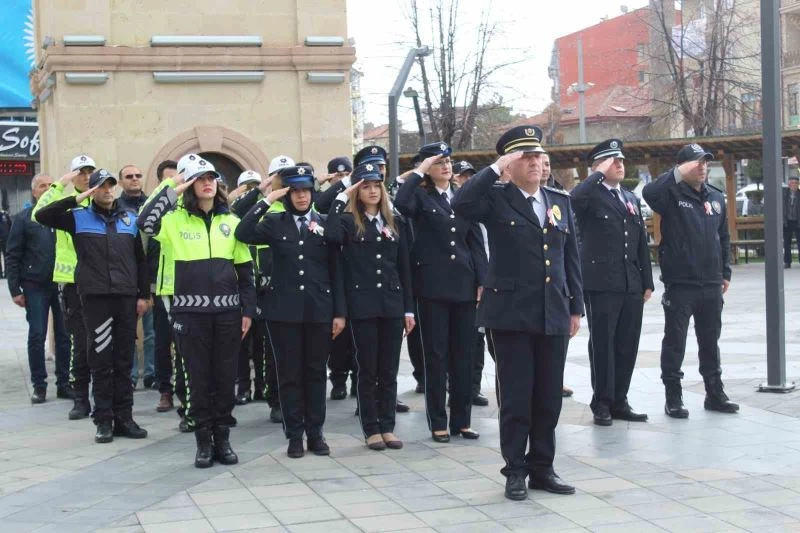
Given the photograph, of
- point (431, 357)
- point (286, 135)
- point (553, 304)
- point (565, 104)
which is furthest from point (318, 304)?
point (565, 104)

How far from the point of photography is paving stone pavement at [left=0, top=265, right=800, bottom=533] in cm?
654

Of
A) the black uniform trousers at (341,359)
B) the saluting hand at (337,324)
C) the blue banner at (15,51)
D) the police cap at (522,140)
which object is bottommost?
the black uniform trousers at (341,359)

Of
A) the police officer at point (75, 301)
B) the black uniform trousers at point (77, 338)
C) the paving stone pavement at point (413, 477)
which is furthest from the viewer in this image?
the black uniform trousers at point (77, 338)

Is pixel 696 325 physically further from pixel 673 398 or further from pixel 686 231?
pixel 686 231

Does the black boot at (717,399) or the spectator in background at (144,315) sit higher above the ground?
the spectator in background at (144,315)

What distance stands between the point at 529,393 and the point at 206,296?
236 centimetres

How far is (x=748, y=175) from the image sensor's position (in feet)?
208

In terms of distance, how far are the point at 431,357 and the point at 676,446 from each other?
6.10ft

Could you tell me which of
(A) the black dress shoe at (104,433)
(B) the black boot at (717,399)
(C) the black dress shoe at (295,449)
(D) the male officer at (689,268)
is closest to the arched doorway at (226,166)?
(A) the black dress shoe at (104,433)

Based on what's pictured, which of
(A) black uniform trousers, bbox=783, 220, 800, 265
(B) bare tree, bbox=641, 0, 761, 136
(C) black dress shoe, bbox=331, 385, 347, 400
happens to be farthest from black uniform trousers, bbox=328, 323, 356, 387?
(B) bare tree, bbox=641, 0, 761, 136

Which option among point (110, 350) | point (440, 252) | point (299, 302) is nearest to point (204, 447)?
point (299, 302)

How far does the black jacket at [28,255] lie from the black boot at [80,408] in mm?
1714

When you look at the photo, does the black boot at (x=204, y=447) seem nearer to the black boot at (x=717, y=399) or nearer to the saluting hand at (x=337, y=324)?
the saluting hand at (x=337, y=324)

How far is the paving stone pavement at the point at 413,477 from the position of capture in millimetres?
6539
